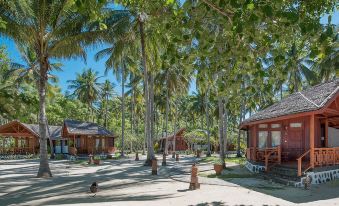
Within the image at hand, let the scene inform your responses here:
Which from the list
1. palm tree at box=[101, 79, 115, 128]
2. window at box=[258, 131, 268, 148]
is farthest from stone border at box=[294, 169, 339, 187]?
palm tree at box=[101, 79, 115, 128]

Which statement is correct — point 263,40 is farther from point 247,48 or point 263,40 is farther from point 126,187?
point 126,187

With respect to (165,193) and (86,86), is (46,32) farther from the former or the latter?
(86,86)

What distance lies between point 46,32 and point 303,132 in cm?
1404

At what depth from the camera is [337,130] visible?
68.6 ft

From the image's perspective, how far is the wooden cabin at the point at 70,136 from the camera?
4394 cm

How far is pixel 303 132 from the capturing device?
67.8 feet

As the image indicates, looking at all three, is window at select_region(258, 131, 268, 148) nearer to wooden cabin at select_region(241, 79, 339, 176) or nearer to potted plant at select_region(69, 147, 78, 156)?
wooden cabin at select_region(241, 79, 339, 176)

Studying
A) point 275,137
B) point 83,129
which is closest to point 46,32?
→ point 275,137

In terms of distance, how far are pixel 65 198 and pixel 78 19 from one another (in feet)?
31.5

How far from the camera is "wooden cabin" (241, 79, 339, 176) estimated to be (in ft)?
55.1

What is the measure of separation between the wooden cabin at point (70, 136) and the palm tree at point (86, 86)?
11.5 meters

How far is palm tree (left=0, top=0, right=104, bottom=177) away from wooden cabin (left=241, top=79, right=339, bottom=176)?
10331mm

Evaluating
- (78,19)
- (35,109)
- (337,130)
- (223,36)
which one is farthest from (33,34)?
(35,109)

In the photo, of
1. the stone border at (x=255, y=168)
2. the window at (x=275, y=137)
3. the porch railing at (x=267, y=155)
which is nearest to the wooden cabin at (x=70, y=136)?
the porch railing at (x=267, y=155)
